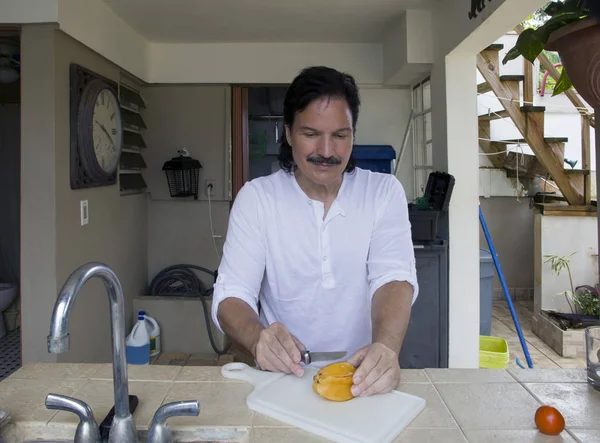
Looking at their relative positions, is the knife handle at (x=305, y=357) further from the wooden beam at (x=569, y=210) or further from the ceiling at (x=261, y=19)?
the wooden beam at (x=569, y=210)

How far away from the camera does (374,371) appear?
4.07ft

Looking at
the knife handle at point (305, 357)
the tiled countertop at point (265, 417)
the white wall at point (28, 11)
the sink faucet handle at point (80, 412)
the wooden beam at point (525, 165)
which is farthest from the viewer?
the wooden beam at point (525, 165)

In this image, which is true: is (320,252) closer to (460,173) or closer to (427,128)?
A: (460,173)

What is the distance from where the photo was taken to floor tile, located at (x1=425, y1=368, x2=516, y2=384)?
1.34 metres

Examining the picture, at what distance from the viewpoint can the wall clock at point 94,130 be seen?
3.01 meters

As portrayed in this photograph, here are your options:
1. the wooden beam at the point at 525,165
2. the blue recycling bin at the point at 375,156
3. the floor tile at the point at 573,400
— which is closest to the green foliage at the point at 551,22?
the floor tile at the point at 573,400

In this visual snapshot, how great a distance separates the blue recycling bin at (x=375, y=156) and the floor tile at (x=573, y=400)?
10.3 feet

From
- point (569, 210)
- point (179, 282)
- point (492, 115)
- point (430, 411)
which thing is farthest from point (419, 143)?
point (430, 411)

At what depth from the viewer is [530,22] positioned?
6.33 metres

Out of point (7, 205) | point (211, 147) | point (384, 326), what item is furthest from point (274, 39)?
point (384, 326)

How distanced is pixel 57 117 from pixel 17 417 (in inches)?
79.2

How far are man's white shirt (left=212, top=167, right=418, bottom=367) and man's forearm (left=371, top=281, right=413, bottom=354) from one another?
3.0 inches

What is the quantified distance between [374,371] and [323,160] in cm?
70

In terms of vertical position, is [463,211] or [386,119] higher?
[386,119]
